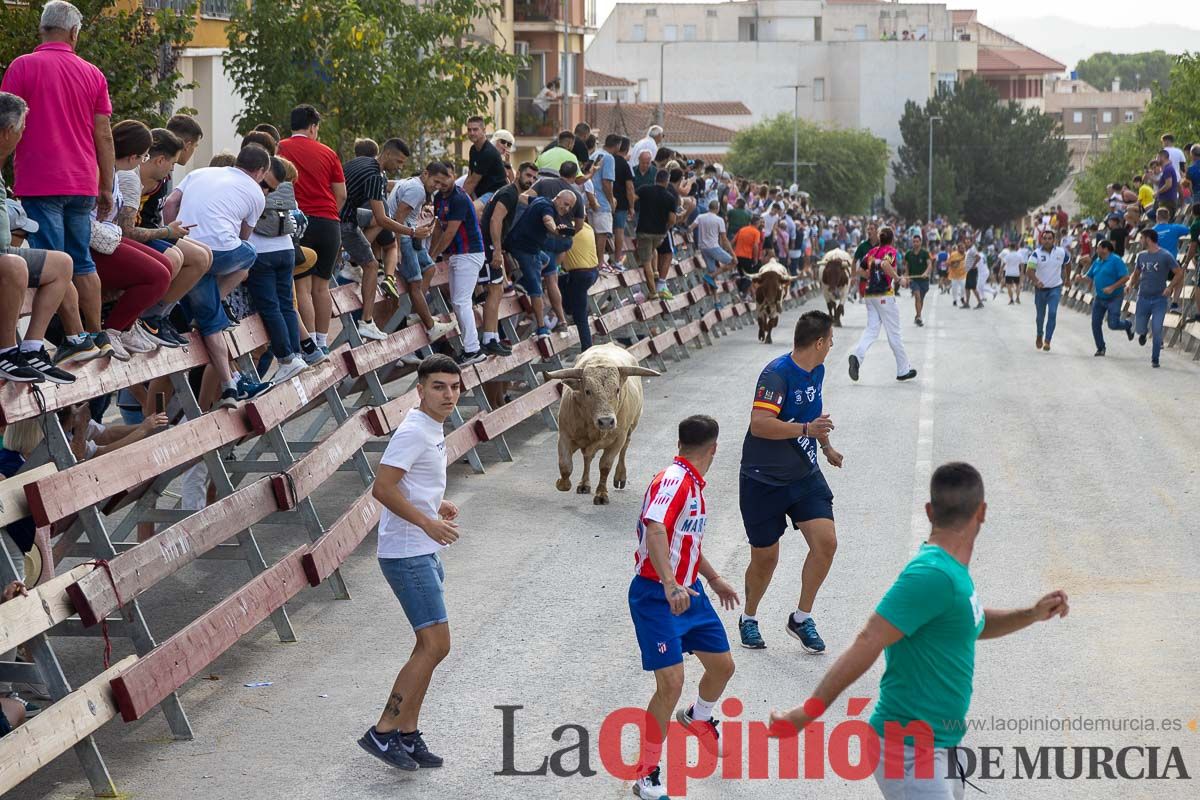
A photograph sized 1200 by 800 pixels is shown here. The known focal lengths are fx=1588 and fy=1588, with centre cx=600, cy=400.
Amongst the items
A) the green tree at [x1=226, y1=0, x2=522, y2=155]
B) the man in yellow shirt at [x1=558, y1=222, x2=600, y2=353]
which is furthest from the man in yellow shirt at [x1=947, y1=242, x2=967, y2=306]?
the man in yellow shirt at [x1=558, y1=222, x2=600, y2=353]

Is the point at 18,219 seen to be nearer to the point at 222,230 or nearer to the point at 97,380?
the point at 97,380

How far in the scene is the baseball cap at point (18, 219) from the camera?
8.66 meters

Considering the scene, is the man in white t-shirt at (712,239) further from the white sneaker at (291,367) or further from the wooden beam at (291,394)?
the white sneaker at (291,367)

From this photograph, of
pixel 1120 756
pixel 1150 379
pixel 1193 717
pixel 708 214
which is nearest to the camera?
pixel 1120 756

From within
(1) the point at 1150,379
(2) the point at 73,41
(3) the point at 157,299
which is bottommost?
(1) the point at 1150,379

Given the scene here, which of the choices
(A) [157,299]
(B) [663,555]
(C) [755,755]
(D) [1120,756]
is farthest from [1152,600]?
(A) [157,299]

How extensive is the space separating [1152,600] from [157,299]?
672 cm

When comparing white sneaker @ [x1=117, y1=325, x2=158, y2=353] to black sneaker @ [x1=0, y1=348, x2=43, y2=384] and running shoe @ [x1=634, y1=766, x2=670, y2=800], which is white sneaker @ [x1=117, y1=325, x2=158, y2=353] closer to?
black sneaker @ [x1=0, y1=348, x2=43, y2=384]

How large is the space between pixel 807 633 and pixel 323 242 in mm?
5330

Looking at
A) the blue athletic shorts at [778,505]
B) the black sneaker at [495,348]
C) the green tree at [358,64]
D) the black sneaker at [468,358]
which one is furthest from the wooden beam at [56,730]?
the green tree at [358,64]

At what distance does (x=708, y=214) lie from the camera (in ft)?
95.8

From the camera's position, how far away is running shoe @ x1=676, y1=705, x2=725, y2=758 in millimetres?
7789

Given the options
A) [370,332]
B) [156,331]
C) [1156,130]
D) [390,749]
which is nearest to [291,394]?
[156,331]

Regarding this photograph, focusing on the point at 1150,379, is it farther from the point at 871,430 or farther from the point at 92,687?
the point at 92,687
